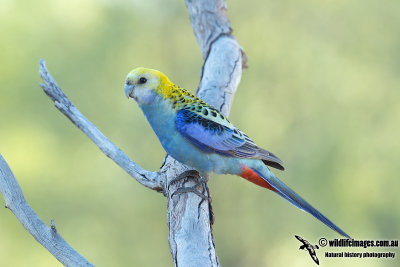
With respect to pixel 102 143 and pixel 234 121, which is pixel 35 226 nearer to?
pixel 102 143

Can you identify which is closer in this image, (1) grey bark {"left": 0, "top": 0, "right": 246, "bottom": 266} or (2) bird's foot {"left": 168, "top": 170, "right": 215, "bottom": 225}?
(1) grey bark {"left": 0, "top": 0, "right": 246, "bottom": 266}

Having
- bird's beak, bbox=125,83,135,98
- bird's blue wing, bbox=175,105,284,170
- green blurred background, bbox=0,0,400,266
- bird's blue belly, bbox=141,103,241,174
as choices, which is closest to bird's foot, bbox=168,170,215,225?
bird's blue belly, bbox=141,103,241,174

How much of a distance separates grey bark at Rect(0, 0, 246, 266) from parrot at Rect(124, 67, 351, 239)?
0.24m

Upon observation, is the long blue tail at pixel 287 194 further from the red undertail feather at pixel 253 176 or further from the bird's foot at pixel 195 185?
the bird's foot at pixel 195 185

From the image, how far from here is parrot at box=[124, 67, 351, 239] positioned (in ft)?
11.3

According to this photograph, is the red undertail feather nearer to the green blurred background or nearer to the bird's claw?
the bird's claw

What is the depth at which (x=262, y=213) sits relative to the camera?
10016 mm

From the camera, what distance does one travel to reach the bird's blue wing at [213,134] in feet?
11.3

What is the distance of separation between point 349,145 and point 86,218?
214 inches

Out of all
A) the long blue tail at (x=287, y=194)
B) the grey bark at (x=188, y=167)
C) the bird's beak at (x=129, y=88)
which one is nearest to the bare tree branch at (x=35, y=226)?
the grey bark at (x=188, y=167)

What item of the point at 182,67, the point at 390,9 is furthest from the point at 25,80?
the point at 390,9

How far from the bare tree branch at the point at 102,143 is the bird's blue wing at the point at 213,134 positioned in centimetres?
46

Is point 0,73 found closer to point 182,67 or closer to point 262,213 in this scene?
point 182,67

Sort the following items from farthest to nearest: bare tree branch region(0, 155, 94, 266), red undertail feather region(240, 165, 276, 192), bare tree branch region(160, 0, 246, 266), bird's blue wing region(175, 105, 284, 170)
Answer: red undertail feather region(240, 165, 276, 192) → bird's blue wing region(175, 105, 284, 170) → bare tree branch region(0, 155, 94, 266) → bare tree branch region(160, 0, 246, 266)
